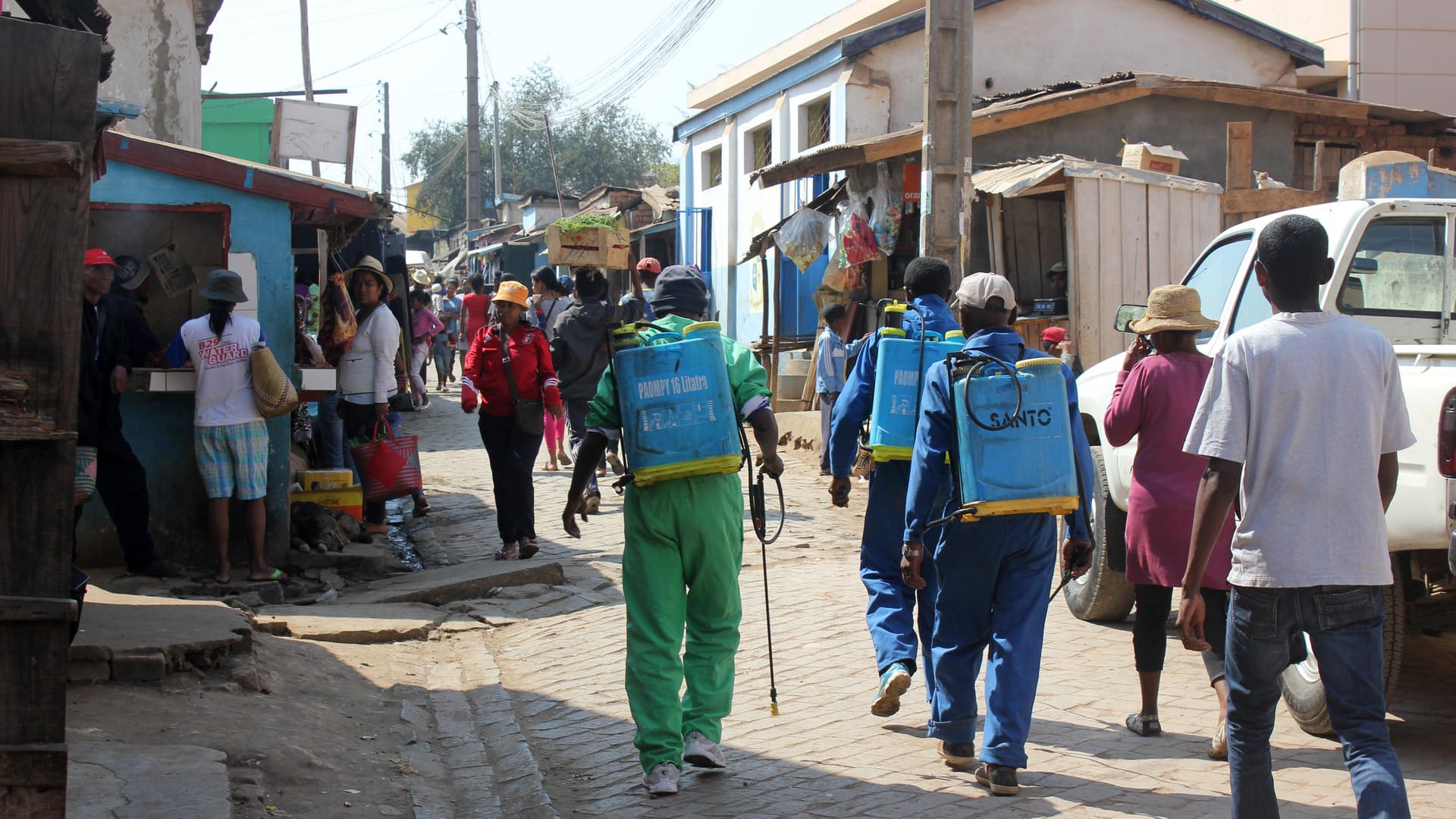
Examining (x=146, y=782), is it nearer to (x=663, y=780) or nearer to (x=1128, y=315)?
(x=663, y=780)

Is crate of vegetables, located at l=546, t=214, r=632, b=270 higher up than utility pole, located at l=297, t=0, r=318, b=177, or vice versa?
utility pole, located at l=297, t=0, r=318, b=177

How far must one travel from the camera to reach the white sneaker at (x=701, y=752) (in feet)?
16.1

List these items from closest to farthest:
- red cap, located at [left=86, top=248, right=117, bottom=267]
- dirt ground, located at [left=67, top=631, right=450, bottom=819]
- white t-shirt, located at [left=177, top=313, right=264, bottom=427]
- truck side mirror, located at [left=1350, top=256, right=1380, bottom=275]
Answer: dirt ground, located at [left=67, top=631, right=450, bottom=819] → truck side mirror, located at [left=1350, top=256, right=1380, bottom=275] → red cap, located at [left=86, top=248, right=117, bottom=267] → white t-shirt, located at [left=177, top=313, right=264, bottom=427]

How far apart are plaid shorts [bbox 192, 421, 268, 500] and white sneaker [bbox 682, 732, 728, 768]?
14.6ft

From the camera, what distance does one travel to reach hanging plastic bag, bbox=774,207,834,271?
16.2 m

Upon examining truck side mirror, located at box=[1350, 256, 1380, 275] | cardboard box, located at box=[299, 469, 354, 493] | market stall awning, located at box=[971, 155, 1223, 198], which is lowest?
cardboard box, located at box=[299, 469, 354, 493]

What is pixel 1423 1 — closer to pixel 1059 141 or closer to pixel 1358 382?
pixel 1059 141

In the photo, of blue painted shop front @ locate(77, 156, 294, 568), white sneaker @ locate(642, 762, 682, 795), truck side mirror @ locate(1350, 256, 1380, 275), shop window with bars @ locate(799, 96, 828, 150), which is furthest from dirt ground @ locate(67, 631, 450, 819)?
shop window with bars @ locate(799, 96, 828, 150)

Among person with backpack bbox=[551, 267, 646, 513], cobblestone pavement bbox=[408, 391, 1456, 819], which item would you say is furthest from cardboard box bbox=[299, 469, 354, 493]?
cobblestone pavement bbox=[408, 391, 1456, 819]

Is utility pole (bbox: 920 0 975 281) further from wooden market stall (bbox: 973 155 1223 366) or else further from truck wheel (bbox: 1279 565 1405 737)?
truck wheel (bbox: 1279 565 1405 737)

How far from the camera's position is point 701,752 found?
4.92 m

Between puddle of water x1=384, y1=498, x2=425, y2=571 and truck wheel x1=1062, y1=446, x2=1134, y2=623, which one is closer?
truck wheel x1=1062, y1=446, x2=1134, y2=623

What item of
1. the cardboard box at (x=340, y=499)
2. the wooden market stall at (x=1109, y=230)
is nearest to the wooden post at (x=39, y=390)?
the cardboard box at (x=340, y=499)

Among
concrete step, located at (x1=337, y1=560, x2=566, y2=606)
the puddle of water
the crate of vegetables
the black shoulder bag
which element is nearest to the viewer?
concrete step, located at (x1=337, y1=560, x2=566, y2=606)
